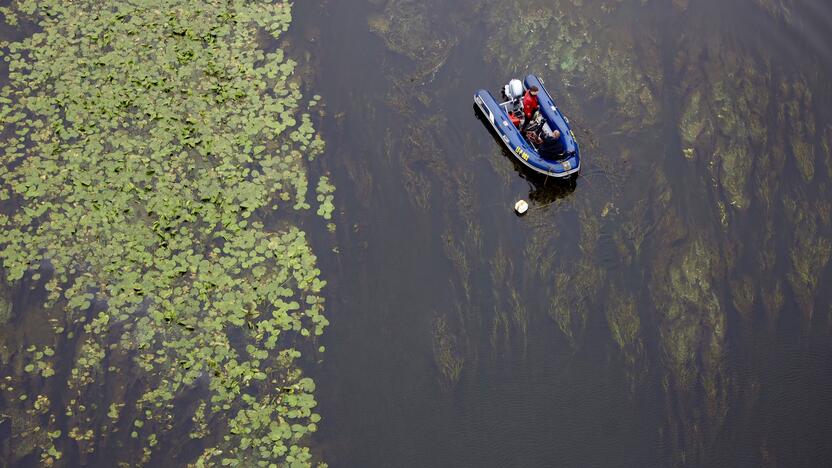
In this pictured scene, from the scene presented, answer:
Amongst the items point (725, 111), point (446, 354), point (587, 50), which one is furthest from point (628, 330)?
point (587, 50)

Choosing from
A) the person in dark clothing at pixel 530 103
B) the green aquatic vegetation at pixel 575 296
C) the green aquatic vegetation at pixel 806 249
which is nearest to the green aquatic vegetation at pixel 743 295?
the green aquatic vegetation at pixel 806 249

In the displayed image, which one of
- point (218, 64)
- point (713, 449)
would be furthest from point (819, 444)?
point (218, 64)

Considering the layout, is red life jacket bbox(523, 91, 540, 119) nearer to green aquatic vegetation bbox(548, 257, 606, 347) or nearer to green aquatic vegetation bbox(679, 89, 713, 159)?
green aquatic vegetation bbox(679, 89, 713, 159)

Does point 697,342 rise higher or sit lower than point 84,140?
lower

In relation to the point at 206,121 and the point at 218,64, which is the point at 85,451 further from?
the point at 218,64

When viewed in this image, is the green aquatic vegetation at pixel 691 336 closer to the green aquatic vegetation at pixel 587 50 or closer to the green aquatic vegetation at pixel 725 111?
the green aquatic vegetation at pixel 725 111

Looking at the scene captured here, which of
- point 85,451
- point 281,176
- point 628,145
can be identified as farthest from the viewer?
point 628,145

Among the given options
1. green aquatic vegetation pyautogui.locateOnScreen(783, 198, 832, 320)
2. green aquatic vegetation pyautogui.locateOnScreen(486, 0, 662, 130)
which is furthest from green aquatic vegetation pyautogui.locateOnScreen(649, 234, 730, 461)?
green aquatic vegetation pyautogui.locateOnScreen(486, 0, 662, 130)
